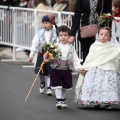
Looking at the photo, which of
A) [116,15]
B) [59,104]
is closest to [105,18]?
[59,104]

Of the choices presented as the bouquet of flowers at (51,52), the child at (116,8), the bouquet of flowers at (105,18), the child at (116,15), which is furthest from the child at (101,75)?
the child at (116,8)

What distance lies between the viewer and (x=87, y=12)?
45.1ft

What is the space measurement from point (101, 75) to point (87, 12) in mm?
1697

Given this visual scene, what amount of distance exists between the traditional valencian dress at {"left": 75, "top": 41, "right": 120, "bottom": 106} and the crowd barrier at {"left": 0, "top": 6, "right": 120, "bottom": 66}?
5576mm

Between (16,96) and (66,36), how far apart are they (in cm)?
182

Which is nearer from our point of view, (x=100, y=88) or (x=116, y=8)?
(x=100, y=88)

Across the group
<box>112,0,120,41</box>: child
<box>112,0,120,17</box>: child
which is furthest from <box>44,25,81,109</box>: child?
<box>112,0,120,17</box>: child

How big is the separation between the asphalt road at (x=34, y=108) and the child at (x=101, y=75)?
192 mm

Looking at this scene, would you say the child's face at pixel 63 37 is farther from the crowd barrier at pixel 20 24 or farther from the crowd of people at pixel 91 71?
the crowd barrier at pixel 20 24

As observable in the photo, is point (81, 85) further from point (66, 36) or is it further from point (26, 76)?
point (26, 76)

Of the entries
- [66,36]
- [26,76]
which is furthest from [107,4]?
[26,76]

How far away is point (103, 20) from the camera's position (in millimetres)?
13305

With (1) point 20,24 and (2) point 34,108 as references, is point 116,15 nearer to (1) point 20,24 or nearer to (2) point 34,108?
(1) point 20,24

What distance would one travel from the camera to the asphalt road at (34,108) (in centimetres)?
1170
